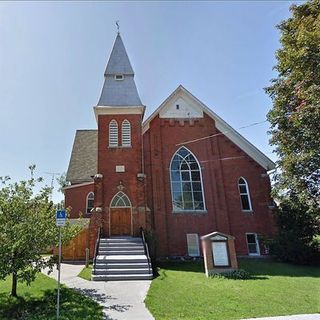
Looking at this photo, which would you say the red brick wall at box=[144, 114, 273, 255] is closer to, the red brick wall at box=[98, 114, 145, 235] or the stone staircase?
the red brick wall at box=[98, 114, 145, 235]

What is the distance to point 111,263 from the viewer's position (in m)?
14.0

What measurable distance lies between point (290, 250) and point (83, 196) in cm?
1544

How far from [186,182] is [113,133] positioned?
6.15 m

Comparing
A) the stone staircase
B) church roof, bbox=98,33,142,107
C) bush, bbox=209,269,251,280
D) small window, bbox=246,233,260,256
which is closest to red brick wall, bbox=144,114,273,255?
small window, bbox=246,233,260,256

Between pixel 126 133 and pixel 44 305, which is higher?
pixel 126 133

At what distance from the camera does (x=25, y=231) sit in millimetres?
9102

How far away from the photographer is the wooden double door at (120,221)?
18.3 metres

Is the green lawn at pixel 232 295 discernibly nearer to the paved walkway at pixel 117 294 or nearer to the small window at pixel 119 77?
the paved walkway at pixel 117 294

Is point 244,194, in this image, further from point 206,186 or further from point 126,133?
point 126,133

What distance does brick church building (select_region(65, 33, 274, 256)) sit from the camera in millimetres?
18703

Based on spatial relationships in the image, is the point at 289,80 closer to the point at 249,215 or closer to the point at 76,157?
the point at 249,215

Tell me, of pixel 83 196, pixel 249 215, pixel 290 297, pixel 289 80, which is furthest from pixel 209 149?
pixel 290 297

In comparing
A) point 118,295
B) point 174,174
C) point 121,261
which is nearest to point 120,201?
point 174,174

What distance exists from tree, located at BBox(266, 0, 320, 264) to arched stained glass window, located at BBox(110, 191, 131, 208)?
Result: 9.14m
